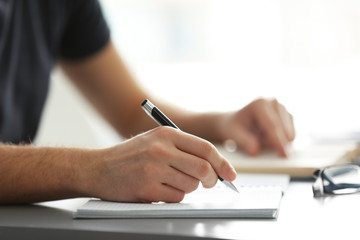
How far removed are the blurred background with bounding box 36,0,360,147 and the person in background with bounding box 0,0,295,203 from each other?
1.61 metres

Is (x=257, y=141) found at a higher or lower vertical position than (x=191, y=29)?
lower

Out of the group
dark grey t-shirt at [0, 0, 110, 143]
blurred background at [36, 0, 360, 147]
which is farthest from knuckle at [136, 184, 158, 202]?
blurred background at [36, 0, 360, 147]

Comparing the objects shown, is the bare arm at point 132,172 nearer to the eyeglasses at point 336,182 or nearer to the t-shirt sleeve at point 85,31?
the eyeglasses at point 336,182

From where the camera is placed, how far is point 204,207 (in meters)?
0.64

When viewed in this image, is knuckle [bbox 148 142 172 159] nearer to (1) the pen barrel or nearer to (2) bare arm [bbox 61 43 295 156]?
(1) the pen barrel

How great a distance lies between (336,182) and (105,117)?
2.82 ft

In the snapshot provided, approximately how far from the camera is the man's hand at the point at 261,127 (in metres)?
1.07

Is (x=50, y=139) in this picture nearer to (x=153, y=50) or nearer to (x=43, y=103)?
(x=43, y=103)

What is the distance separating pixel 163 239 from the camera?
0.56m

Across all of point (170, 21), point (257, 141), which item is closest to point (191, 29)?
point (170, 21)

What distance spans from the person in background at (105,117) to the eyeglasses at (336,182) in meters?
0.17

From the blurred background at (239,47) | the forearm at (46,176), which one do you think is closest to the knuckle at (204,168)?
the forearm at (46,176)

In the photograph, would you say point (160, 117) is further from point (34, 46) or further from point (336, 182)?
point (34, 46)

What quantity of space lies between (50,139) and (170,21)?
6.25 ft
